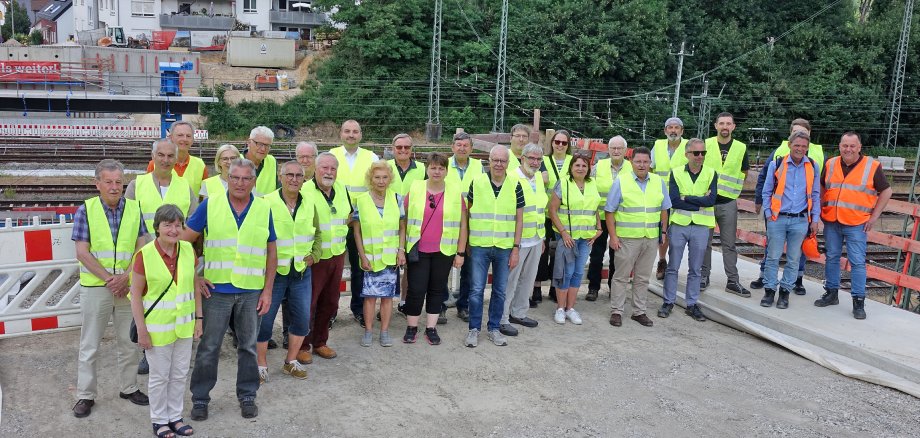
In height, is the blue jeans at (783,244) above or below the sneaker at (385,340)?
above

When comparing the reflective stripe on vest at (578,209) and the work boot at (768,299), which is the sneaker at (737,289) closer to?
the work boot at (768,299)

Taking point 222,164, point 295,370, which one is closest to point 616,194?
point 295,370

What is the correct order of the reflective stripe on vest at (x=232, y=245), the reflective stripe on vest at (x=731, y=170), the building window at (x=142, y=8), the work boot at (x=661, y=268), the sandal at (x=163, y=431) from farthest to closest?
the building window at (x=142, y=8)
the work boot at (x=661, y=268)
the reflective stripe on vest at (x=731, y=170)
the reflective stripe on vest at (x=232, y=245)
the sandal at (x=163, y=431)

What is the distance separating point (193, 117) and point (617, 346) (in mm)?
30518

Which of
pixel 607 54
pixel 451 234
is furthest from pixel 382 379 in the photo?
pixel 607 54

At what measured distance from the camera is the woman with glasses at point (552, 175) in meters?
8.36

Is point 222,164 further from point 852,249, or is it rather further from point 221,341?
point 852,249

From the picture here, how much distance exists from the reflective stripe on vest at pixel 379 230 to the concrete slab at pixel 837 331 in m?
3.95

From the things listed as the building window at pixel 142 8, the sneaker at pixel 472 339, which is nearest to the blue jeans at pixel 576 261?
the sneaker at pixel 472 339

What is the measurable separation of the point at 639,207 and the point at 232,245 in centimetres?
440

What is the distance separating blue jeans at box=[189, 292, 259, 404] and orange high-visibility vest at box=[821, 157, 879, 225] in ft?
20.3

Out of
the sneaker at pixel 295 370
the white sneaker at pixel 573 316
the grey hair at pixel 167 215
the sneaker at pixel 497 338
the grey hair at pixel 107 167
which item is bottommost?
the sneaker at pixel 295 370

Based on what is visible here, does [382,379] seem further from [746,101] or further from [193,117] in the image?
[746,101]

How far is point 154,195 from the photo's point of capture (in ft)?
20.6
